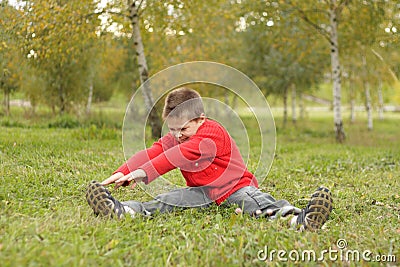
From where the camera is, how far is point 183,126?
12.5ft

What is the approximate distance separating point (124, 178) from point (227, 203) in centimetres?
112

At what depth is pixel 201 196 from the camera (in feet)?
13.4

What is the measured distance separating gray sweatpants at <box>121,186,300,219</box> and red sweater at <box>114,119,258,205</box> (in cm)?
7

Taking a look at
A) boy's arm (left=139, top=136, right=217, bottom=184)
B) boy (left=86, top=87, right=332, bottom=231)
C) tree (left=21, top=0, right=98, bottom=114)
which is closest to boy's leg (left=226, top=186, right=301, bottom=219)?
boy (left=86, top=87, right=332, bottom=231)

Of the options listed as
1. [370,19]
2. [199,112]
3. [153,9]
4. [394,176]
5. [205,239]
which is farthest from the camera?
[370,19]

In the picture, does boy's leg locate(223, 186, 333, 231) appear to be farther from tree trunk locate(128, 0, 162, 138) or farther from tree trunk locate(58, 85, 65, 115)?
tree trunk locate(58, 85, 65, 115)

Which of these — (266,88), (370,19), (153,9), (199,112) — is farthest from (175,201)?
(266,88)

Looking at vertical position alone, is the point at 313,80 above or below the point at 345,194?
above

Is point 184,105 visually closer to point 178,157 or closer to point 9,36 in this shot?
point 178,157

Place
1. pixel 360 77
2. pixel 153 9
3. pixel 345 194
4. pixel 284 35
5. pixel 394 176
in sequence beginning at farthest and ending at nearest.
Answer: pixel 360 77 < pixel 284 35 < pixel 153 9 < pixel 394 176 < pixel 345 194

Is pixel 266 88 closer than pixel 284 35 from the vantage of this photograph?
No

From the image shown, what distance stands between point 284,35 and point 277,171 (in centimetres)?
795

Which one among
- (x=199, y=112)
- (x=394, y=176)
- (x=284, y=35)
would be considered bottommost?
(x=394, y=176)

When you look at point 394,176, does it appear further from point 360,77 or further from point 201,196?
point 360,77
